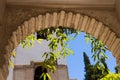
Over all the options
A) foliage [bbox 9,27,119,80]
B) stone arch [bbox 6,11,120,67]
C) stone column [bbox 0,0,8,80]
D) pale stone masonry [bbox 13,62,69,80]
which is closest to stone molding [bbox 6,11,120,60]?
stone arch [bbox 6,11,120,67]

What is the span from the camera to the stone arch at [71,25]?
419cm

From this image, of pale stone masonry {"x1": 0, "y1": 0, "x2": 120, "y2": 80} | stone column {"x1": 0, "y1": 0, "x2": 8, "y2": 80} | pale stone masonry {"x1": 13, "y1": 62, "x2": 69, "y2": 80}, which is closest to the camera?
stone column {"x1": 0, "y1": 0, "x2": 8, "y2": 80}

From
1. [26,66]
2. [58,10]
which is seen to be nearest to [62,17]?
[58,10]

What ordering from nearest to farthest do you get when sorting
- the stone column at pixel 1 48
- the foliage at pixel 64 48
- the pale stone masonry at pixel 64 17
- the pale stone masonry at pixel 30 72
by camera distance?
1. the stone column at pixel 1 48
2. the pale stone masonry at pixel 64 17
3. the foliage at pixel 64 48
4. the pale stone masonry at pixel 30 72

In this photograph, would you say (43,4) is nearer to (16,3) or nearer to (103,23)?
(16,3)

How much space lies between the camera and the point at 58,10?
14.3 feet

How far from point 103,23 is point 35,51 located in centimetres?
1057

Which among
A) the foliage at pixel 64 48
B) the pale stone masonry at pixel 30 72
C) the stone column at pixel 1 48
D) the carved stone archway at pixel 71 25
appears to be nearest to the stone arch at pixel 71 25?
the carved stone archway at pixel 71 25

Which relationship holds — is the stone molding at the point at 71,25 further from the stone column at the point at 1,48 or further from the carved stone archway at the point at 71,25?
the stone column at the point at 1,48

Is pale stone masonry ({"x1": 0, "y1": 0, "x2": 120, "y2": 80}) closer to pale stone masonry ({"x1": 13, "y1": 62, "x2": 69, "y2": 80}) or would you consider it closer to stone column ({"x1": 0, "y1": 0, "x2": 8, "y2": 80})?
stone column ({"x1": 0, "y1": 0, "x2": 8, "y2": 80})

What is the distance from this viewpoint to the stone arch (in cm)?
419

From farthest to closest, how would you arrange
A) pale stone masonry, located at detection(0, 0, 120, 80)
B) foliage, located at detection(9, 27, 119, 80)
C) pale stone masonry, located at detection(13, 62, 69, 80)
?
pale stone masonry, located at detection(13, 62, 69, 80) < foliage, located at detection(9, 27, 119, 80) < pale stone masonry, located at detection(0, 0, 120, 80)

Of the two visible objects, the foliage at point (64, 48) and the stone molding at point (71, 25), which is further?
the foliage at point (64, 48)

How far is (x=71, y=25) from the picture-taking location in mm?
4488
